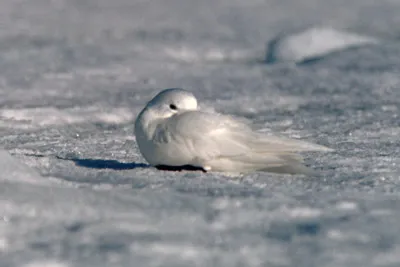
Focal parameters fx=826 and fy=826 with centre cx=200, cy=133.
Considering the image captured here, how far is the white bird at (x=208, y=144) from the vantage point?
11.6ft

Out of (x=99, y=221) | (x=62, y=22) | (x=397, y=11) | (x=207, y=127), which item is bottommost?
(x=99, y=221)

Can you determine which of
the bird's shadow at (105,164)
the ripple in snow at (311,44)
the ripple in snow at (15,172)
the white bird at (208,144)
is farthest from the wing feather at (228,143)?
the ripple in snow at (311,44)

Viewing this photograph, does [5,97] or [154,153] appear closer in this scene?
[154,153]

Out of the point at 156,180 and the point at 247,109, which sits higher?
the point at 247,109

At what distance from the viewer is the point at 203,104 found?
652 cm

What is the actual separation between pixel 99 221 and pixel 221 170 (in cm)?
96

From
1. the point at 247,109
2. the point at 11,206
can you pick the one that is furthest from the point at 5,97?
the point at 11,206

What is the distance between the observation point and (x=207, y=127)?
11.6 feet

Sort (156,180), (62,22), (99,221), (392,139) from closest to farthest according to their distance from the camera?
1. (99,221)
2. (156,180)
3. (392,139)
4. (62,22)

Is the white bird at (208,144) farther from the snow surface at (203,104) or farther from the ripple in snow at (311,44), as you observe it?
the ripple in snow at (311,44)

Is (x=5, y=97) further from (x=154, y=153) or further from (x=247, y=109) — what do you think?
(x=154, y=153)

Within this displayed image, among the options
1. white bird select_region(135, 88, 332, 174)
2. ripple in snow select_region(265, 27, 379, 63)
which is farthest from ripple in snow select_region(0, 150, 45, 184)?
ripple in snow select_region(265, 27, 379, 63)

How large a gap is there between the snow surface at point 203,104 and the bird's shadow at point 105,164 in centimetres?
2

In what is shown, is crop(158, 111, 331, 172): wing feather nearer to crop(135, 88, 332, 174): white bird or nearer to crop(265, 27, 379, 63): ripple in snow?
crop(135, 88, 332, 174): white bird
